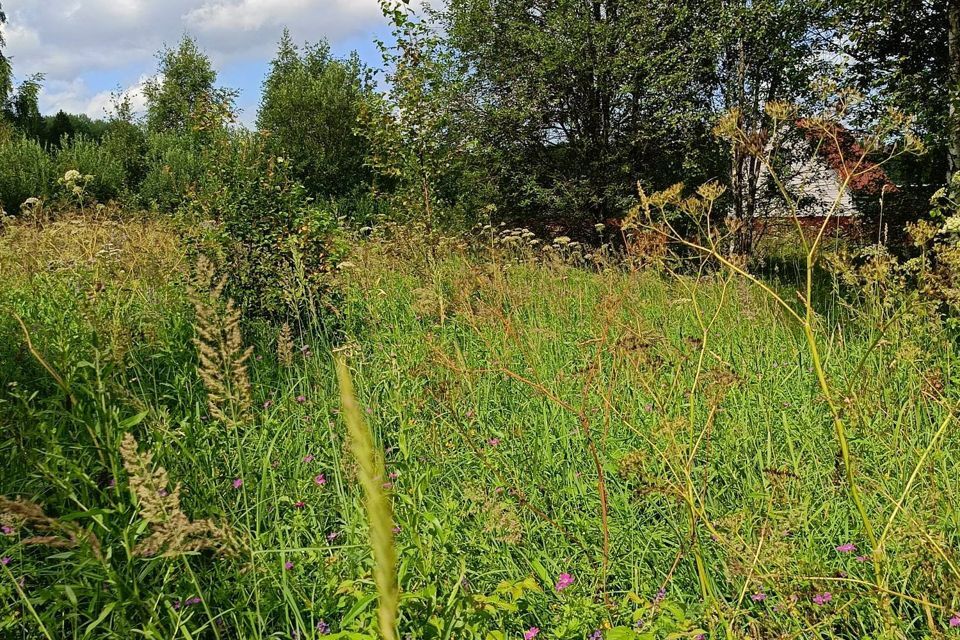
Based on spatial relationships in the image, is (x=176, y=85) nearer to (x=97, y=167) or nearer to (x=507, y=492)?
(x=97, y=167)

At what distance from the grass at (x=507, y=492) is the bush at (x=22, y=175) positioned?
1105cm

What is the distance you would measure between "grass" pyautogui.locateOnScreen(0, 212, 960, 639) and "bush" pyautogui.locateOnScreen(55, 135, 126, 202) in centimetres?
1168

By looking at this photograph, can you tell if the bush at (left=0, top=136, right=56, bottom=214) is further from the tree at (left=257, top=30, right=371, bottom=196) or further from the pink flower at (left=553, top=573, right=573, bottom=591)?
the pink flower at (left=553, top=573, right=573, bottom=591)

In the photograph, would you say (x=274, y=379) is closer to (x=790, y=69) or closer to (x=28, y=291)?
(x=28, y=291)

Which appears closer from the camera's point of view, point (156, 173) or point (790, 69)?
point (790, 69)

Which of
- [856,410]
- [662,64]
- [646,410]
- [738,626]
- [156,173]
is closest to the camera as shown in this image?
[738,626]

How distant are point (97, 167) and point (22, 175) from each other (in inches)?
64.2

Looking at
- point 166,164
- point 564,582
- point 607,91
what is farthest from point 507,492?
point 166,164

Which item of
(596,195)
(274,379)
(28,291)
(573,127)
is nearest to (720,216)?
(596,195)

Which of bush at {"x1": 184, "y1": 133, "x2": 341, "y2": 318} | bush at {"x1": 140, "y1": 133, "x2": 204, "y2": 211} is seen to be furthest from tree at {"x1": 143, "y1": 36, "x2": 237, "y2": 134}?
bush at {"x1": 184, "y1": 133, "x2": 341, "y2": 318}

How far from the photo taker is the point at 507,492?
2146 millimetres

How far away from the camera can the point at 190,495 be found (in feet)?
6.79

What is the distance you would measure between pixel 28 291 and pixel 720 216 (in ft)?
29.5

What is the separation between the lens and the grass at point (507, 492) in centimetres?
147
